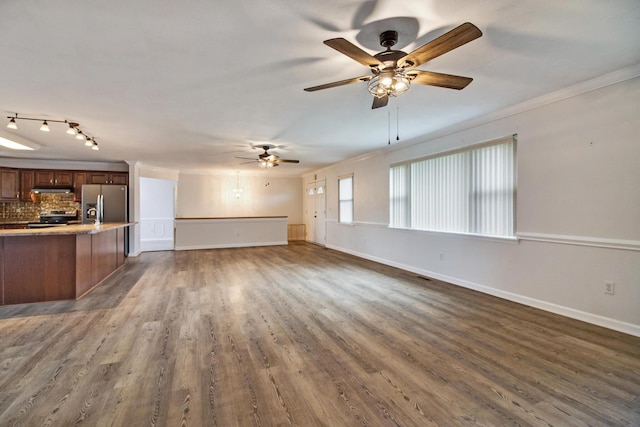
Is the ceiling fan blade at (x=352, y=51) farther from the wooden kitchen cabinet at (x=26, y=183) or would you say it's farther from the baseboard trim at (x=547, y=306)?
the wooden kitchen cabinet at (x=26, y=183)

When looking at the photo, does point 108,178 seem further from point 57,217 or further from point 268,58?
point 268,58

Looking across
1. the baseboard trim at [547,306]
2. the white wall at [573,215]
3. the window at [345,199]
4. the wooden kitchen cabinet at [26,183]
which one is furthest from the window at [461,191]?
the wooden kitchen cabinet at [26,183]

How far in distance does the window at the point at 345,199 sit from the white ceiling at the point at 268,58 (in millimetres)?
3405

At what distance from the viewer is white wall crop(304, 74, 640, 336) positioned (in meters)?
2.88

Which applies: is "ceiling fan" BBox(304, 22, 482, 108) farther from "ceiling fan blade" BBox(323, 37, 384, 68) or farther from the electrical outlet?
the electrical outlet

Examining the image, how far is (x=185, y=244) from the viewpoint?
870cm

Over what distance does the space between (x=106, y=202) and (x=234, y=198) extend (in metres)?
3.83

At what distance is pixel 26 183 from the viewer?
7.11 metres

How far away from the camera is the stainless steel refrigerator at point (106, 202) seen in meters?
7.16

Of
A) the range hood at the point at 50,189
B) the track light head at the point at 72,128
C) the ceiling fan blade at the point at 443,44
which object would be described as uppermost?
the track light head at the point at 72,128

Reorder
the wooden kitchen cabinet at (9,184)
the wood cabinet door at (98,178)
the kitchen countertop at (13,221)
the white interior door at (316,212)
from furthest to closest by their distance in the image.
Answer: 1. the white interior door at (316,212)
2. the wood cabinet door at (98,178)
3. the kitchen countertop at (13,221)
4. the wooden kitchen cabinet at (9,184)

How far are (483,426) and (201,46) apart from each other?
3120mm

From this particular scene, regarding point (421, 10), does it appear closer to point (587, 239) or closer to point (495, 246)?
point (587, 239)

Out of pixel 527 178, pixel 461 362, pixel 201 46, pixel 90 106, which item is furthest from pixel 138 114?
pixel 527 178
